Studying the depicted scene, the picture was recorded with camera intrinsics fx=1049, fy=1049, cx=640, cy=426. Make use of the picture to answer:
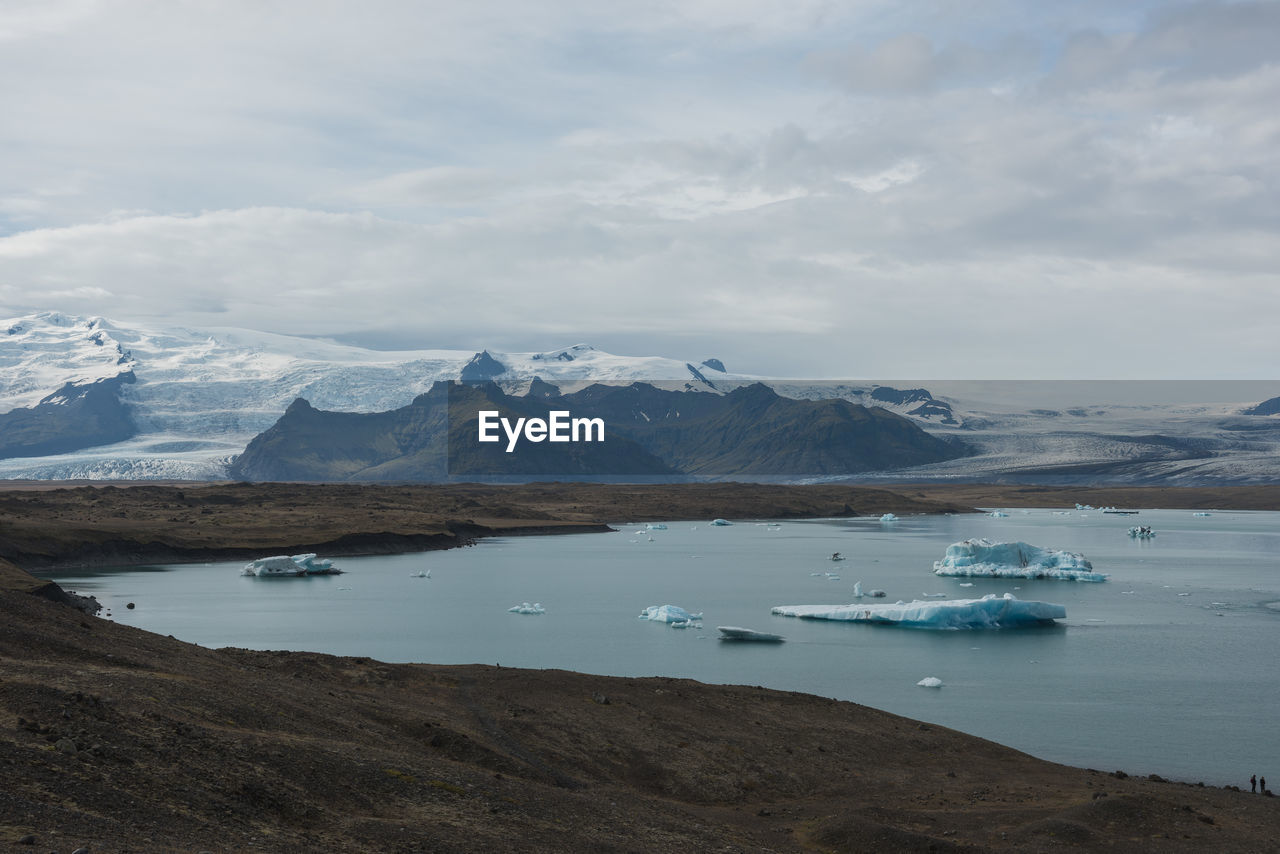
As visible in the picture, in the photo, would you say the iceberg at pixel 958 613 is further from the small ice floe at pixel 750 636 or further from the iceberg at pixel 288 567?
the iceberg at pixel 288 567

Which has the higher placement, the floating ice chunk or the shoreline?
the shoreline

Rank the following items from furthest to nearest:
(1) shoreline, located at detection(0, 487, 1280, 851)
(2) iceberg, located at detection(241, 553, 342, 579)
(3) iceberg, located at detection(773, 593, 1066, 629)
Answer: (2) iceberg, located at detection(241, 553, 342, 579) < (3) iceberg, located at detection(773, 593, 1066, 629) < (1) shoreline, located at detection(0, 487, 1280, 851)

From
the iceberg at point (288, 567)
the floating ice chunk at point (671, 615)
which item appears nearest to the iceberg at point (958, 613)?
the floating ice chunk at point (671, 615)

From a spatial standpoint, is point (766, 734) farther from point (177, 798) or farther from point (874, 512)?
point (874, 512)

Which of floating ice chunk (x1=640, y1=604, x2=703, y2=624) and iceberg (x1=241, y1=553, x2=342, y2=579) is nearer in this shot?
floating ice chunk (x1=640, y1=604, x2=703, y2=624)

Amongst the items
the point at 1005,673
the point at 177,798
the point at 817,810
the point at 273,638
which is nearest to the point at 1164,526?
the point at 1005,673

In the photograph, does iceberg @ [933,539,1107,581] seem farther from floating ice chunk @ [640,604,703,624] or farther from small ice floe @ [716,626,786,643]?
small ice floe @ [716,626,786,643]

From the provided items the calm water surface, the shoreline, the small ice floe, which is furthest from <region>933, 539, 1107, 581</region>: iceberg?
the shoreline

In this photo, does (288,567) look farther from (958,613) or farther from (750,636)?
(958,613)
